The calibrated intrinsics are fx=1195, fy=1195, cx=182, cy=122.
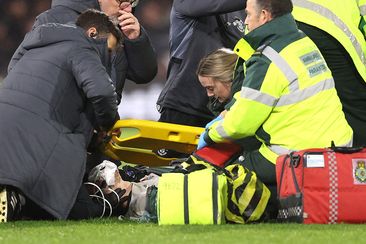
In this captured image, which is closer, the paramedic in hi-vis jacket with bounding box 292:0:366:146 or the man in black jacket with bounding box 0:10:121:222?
the man in black jacket with bounding box 0:10:121:222

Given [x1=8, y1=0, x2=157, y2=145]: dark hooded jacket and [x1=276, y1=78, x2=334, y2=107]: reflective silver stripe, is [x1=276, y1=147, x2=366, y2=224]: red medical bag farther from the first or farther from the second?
[x1=8, y1=0, x2=157, y2=145]: dark hooded jacket

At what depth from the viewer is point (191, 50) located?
27.6ft

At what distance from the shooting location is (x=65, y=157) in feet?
22.6

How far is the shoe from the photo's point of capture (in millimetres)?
6652

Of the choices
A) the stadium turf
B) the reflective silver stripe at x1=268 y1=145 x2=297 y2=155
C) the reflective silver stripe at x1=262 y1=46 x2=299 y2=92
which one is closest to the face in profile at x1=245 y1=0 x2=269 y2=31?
the reflective silver stripe at x1=262 y1=46 x2=299 y2=92

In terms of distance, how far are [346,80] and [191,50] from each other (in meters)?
1.43

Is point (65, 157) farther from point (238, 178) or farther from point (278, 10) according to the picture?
point (278, 10)

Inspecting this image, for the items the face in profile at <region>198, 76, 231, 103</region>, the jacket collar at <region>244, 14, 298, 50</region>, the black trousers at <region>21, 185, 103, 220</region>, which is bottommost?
the black trousers at <region>21, 185, 103, 220</region>

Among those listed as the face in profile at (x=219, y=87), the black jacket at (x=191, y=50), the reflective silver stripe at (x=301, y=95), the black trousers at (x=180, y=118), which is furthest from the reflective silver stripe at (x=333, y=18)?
the black trousers at (x=180, y=118)

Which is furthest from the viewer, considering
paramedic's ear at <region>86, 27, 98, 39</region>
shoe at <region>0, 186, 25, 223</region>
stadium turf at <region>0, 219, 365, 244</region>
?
paramedic's ear at <region>86, 27, 98, 39</region>

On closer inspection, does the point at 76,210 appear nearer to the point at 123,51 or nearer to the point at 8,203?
the point at 8,203

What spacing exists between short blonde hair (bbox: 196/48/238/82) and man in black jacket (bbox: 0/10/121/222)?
603mm

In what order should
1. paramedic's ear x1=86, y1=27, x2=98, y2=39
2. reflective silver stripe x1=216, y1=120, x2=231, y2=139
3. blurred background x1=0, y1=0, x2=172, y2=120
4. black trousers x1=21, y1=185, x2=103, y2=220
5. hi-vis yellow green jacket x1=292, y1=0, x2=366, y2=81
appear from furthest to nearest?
blurred background x1=0, y1=0, x2=172, y2=120 → paramedic's ear x1=86, y1=27, x2=98, y2=39 → hi-vis yellow green jacket x1=292, y1=0, x2=366, y2=81 → black trousers x1=21, y1=185, x2=103, y2=220 → reflective silver stripe x1=216, y1=120, x2=231, y2=139

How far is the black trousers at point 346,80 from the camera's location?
7289mm
